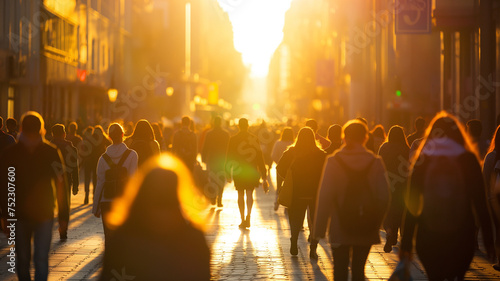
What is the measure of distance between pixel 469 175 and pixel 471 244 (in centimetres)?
52

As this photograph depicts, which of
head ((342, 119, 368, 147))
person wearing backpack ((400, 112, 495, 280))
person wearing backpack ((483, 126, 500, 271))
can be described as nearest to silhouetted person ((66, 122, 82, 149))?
person wearing backpack ((483, 126, 500, 271))

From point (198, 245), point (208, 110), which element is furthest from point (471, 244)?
point (208, 110)

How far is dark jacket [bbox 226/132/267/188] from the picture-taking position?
1495 cm

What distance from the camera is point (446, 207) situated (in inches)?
258

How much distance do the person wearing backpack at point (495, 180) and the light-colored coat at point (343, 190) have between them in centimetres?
334

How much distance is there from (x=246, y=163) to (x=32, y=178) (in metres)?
7.85

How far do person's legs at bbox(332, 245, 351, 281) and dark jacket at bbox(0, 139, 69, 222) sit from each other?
247 centimetres

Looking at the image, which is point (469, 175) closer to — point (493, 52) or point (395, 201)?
point (395, 201)

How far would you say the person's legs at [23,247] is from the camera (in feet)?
→ 24.3

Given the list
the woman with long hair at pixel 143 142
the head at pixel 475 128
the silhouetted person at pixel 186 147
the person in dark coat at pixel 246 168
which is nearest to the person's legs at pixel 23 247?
the woman with long hair at pixel 143 142

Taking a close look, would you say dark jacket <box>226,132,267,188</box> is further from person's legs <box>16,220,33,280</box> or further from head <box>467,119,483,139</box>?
person's legs <box>16,220,33,280</box>

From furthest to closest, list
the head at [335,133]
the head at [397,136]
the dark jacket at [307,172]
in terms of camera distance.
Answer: the head at [397,136] → the head at [335,133] → the dark jacket at [307,172]

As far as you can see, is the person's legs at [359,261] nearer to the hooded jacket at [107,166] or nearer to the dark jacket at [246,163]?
the hooded jacket at [107,166]

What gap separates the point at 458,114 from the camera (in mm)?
29859
